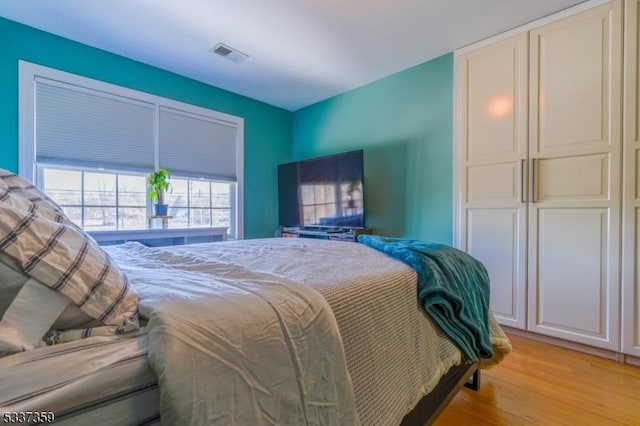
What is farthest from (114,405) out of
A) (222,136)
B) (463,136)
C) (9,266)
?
(222,136)

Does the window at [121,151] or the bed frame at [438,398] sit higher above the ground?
the window at [121,151]

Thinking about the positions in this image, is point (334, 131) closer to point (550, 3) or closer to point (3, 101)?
point (550, 3)

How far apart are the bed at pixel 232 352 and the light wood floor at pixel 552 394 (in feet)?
2.10

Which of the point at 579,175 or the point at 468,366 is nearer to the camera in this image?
the point at 468,366

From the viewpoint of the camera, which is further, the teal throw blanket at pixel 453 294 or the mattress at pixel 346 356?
the teal throw blanket at pixel 453 294

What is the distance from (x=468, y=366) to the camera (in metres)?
1.50

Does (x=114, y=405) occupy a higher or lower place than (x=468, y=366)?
higher

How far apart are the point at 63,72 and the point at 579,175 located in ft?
Answer: 14.7

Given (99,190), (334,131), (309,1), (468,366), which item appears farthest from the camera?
(334,131)

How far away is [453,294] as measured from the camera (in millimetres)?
1249

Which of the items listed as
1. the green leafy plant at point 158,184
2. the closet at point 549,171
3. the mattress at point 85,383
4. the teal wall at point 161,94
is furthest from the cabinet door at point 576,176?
the green leafy plant at point 158,184

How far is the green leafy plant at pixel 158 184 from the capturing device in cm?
312

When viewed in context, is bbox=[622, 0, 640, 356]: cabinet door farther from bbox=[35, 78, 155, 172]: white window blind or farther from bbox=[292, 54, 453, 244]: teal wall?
bbox=[35, 78, 155, 172]: white window blind

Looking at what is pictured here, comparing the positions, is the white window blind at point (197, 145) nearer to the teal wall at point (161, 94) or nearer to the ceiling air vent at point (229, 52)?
the teal wall at point (161, 94)
